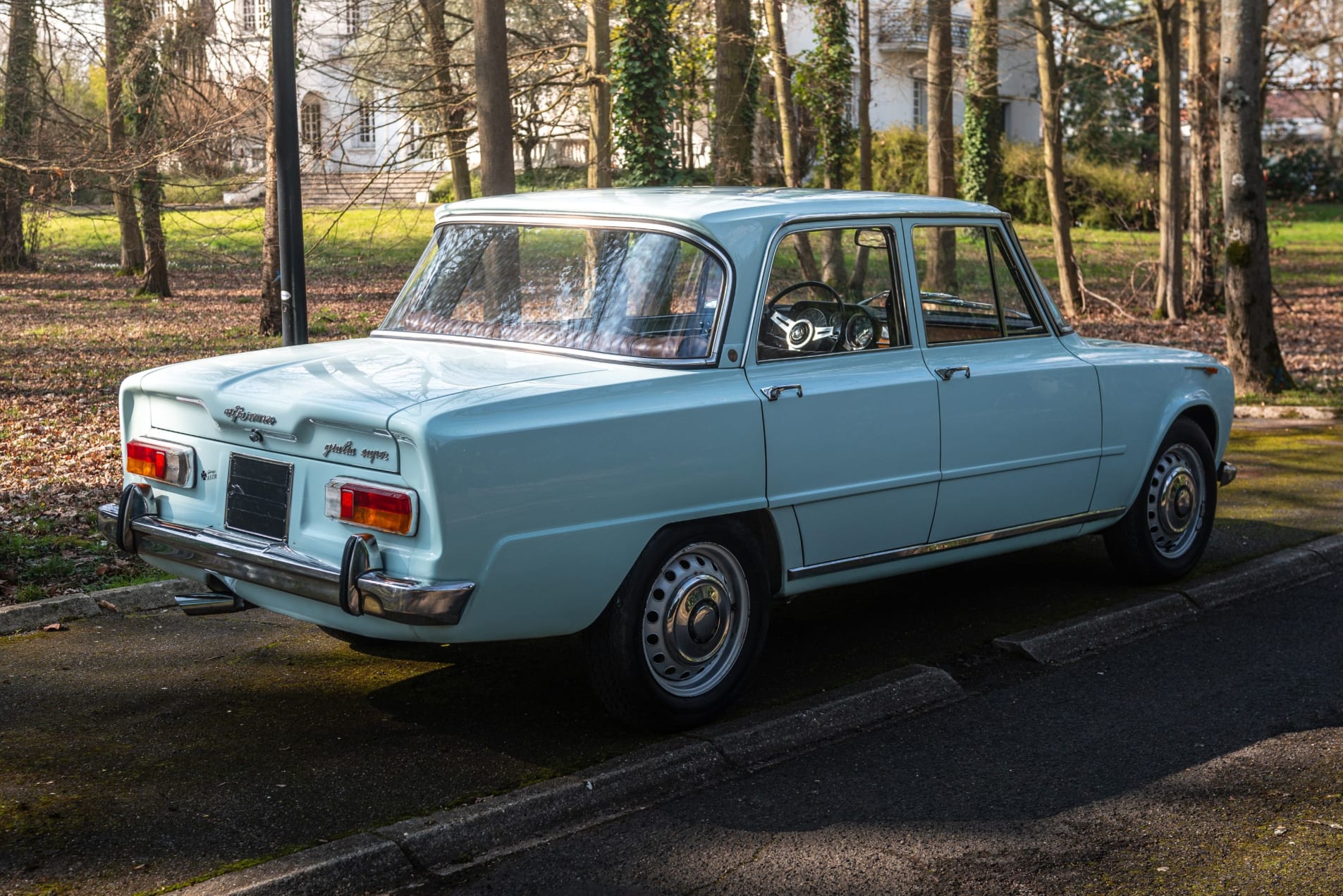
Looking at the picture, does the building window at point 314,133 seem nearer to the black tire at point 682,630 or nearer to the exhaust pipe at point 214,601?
the exhaust pipe at point 214,601

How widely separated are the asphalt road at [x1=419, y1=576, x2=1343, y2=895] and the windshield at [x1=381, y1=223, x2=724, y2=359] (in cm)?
164

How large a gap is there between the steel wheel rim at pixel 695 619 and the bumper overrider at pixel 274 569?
83 centimetres

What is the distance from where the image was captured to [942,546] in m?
5.87

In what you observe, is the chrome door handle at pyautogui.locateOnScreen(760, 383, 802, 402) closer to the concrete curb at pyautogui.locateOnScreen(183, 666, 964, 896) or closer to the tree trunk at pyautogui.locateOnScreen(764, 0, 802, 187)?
the concrete curb at pyautogui.locateOnScreen(183, 666, 964, 896)

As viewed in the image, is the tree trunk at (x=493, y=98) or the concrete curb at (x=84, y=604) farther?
the tree trunk at (x=493, y=98)

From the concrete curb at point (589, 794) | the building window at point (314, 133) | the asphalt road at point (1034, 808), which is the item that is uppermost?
the building window at point (314, 133)

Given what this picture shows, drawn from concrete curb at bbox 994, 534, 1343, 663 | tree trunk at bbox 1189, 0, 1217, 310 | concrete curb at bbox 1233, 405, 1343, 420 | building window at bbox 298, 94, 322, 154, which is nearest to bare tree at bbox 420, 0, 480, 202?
building window at bbox 298, 94, 322, 154

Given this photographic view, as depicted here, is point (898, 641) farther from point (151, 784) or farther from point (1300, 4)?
point (1300, 4)

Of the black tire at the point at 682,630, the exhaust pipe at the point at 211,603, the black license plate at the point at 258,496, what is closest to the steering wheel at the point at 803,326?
the black tire at the point at 682,630

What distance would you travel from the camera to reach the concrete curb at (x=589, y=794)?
3789 mm

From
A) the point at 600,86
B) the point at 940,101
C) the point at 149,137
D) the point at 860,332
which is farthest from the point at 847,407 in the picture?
the point at 940,101

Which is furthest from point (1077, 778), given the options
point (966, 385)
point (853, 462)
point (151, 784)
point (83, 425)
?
point (83, 425)

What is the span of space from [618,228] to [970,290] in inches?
71.5

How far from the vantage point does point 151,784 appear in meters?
4.39
